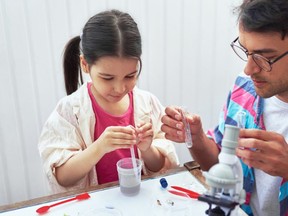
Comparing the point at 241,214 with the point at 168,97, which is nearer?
the point at 241,214

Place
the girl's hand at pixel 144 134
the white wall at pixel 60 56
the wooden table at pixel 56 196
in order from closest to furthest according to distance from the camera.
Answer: the wooden table at pixel 56 196 → the girl's hand at pixel 144 134 → the white wall at pixel 60 56

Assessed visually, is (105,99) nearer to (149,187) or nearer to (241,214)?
(149,187)

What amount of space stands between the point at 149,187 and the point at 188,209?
167mm

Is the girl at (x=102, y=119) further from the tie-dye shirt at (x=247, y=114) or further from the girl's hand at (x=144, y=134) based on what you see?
the tie-dye shirt at (x=247, y=114)

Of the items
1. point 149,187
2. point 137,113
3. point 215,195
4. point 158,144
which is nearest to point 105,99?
point 137,113

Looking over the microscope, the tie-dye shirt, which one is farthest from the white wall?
the microscope

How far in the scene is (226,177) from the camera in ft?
1.65

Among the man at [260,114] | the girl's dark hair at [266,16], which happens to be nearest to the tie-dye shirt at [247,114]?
the man at [260,114]

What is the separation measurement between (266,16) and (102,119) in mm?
720

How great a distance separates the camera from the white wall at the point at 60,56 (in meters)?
1.59

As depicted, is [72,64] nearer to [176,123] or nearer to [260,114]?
[176,123]

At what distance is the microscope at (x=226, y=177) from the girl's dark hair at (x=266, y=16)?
0.57 meters

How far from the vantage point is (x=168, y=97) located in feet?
6.46

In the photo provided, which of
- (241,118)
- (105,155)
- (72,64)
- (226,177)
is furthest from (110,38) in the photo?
(226,177)
